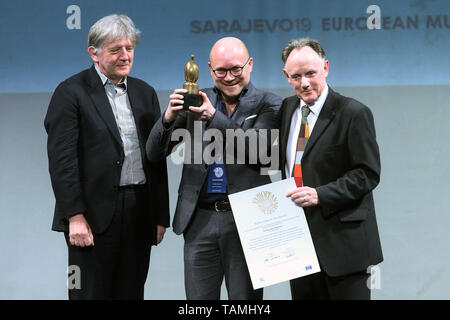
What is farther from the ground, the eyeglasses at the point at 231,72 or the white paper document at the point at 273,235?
the eyeglasses at the point at 231,72

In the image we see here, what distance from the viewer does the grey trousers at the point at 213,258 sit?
6.93ft

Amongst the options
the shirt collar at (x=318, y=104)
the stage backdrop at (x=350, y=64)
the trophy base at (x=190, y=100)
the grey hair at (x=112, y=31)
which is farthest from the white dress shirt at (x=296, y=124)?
the stage backdrop at (x=350, y=64)

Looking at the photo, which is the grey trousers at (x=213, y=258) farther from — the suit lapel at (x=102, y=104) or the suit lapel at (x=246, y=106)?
the suit lapel at (x=102, y=104)

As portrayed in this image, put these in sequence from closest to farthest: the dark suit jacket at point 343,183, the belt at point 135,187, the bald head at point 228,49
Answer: the dark suit jacket at point 343,183, the bald head at point 228,49, the belt at point 135,187

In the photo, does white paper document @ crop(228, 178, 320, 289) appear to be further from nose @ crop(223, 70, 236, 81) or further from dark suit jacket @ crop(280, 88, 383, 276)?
nose @ crop(223, 70, 236, 81)

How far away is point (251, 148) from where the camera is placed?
2.07 m

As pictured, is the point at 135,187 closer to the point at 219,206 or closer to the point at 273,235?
the point at 219,206

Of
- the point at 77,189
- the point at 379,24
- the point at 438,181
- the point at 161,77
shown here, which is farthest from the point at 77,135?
the point at 438,181

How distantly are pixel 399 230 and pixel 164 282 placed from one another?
163 cm

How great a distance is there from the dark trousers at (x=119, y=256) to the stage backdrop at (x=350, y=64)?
53.9 inches

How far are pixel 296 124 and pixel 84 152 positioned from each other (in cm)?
88

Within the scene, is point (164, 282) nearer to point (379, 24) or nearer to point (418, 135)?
point (418, 135)

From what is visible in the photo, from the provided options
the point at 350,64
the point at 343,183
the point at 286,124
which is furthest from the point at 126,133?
the point at 350,64

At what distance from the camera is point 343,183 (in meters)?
1.92
